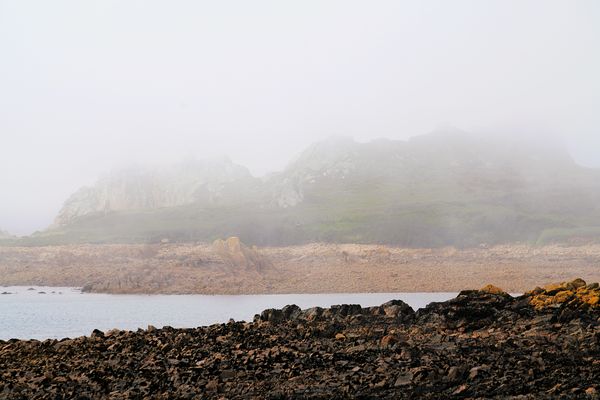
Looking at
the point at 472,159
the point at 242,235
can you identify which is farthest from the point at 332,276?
the point at 472,159

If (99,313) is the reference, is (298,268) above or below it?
above

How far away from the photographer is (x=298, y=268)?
243ft

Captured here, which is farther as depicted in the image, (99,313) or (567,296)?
(99,313)

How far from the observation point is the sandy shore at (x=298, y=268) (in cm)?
6247

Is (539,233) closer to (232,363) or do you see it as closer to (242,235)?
(242,235)

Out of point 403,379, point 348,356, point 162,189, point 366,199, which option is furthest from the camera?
point 162,189

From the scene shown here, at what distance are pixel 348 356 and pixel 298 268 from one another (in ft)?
198

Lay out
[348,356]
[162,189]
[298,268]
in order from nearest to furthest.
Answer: [348,356]
[298,268]
[162,189]

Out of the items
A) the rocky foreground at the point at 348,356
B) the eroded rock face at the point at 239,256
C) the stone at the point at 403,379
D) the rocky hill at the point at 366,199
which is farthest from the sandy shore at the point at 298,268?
the stone at the point at 403,379

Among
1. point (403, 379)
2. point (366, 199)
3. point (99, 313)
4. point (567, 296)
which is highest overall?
point (366, 199)

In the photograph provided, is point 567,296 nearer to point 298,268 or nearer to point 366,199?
point 298,268

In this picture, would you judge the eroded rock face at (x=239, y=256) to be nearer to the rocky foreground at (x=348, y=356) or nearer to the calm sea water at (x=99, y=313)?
the calm sea water at (x=99, y=313)

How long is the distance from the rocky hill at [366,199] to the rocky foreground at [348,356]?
68880 mm

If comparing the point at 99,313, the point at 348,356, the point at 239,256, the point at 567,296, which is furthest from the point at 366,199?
the point at 348,356
